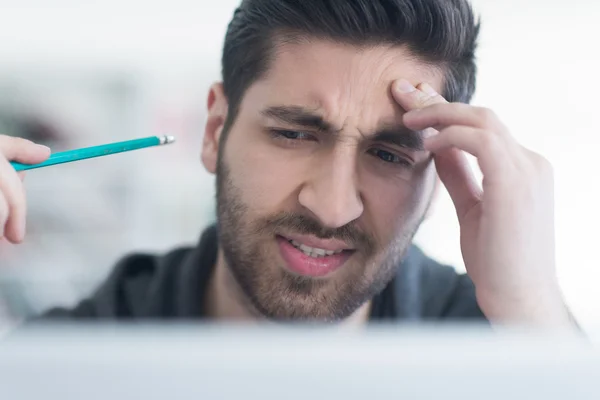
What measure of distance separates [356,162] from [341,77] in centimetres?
11

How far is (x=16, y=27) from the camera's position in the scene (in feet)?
4.17

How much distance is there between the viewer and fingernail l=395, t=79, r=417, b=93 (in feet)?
2.31

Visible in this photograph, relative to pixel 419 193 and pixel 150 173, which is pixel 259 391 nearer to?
pixel 419 193

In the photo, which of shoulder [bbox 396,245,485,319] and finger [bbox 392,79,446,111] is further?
shoulder [bbox 396,245,485,319]

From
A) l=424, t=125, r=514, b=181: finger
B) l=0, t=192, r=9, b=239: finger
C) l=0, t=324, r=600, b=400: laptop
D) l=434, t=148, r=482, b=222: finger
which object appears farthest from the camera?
l=434, t=148, r=482, b=222: finger

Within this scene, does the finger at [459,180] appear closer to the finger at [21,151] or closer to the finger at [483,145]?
the finger at [483,145]

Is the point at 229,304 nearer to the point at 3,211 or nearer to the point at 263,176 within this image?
the point at 263,176

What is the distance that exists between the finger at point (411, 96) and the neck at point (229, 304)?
0.36 meters

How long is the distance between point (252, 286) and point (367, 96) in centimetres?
32

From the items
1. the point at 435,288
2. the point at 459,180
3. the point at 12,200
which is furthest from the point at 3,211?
the point at 435,288

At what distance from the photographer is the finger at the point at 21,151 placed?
22.9 inches

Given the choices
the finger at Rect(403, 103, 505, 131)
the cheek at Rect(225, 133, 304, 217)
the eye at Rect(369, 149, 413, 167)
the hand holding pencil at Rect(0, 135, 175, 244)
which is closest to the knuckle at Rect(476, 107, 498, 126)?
the finger at Rect(403, 103, 505, 131)

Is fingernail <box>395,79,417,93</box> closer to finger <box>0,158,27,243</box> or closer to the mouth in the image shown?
the mouth

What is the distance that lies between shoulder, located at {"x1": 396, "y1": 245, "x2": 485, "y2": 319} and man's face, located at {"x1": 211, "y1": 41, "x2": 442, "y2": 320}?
0.33ft
